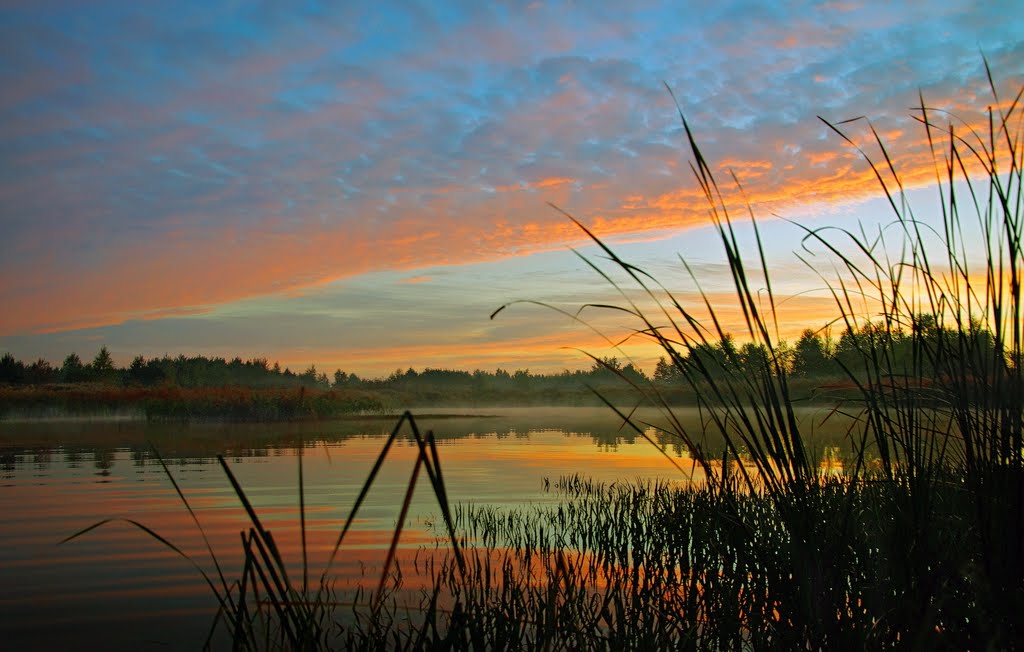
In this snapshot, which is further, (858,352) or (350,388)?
(350,388)

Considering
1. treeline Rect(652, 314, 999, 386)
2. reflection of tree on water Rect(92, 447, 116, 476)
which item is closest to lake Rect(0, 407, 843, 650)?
reflection of tree on water Rect(92, 447, 116, 476)

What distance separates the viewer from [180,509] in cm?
1133

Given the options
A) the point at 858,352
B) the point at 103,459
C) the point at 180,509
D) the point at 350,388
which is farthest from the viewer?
the point at 350,388

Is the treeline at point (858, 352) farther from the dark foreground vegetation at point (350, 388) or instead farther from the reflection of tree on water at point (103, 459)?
the reflection of tree on water at point (103, 459)

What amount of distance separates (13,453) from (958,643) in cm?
2268

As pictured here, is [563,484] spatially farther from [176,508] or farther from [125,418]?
[125,418]

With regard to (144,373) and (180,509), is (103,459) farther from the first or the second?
(144,373)

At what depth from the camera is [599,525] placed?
315 inches

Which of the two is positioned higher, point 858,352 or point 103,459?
point 858,352

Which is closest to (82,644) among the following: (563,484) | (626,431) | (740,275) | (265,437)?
(740,275)

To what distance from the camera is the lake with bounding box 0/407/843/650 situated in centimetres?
613

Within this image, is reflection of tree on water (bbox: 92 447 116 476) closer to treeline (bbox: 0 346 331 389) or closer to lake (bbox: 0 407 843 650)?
lake (bbox: 0 407 843 650)

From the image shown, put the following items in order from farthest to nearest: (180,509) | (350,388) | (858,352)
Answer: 1. (350,388)
2. (180,509)
3. (858,352)

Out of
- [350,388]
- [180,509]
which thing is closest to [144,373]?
[350,388]
